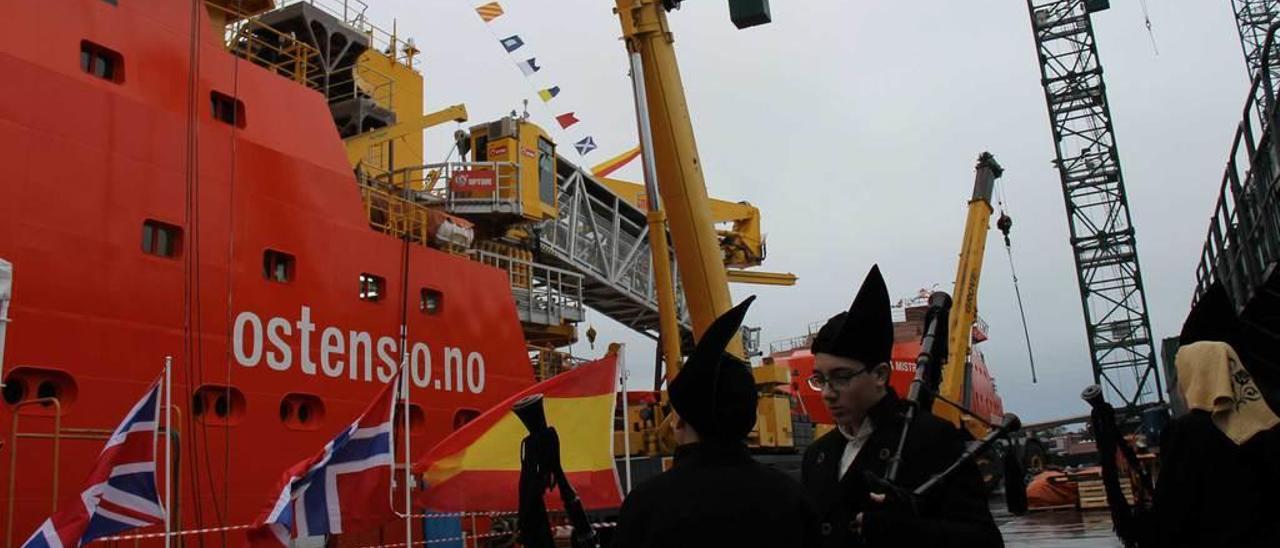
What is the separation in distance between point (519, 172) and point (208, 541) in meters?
8.50

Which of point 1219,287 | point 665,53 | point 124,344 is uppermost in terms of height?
point 665,53

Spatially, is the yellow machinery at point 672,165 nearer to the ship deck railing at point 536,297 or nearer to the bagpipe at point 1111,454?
the ship deck railing at point 536,297

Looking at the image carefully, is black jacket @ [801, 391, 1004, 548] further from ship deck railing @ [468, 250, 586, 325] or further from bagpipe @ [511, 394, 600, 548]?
ship deck railing @ [468, 250, 586, 325]

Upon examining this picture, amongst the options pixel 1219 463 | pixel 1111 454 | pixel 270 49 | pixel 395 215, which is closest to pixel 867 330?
pixel 1219 463

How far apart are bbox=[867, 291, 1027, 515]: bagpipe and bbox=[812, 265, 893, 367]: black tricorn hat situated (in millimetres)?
153

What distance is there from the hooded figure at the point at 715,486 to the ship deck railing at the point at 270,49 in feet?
34.1

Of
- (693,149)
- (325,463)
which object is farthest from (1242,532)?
(693,149)

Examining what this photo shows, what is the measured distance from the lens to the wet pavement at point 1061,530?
1362 centimetres

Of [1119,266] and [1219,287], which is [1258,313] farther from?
[1119,266]

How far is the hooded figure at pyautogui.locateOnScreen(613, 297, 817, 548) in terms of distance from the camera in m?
2.40

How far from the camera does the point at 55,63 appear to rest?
352 inches

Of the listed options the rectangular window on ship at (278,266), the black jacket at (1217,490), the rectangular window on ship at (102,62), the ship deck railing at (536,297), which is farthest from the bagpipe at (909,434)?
the ship deck railing at (536,297)

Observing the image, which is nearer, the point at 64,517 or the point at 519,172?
the point at 64,517

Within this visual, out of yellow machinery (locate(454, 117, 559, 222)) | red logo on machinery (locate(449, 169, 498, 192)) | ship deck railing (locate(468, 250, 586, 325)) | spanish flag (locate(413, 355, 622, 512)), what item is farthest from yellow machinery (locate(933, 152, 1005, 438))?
spanish flag (locate(413, 355, 622, 512))
